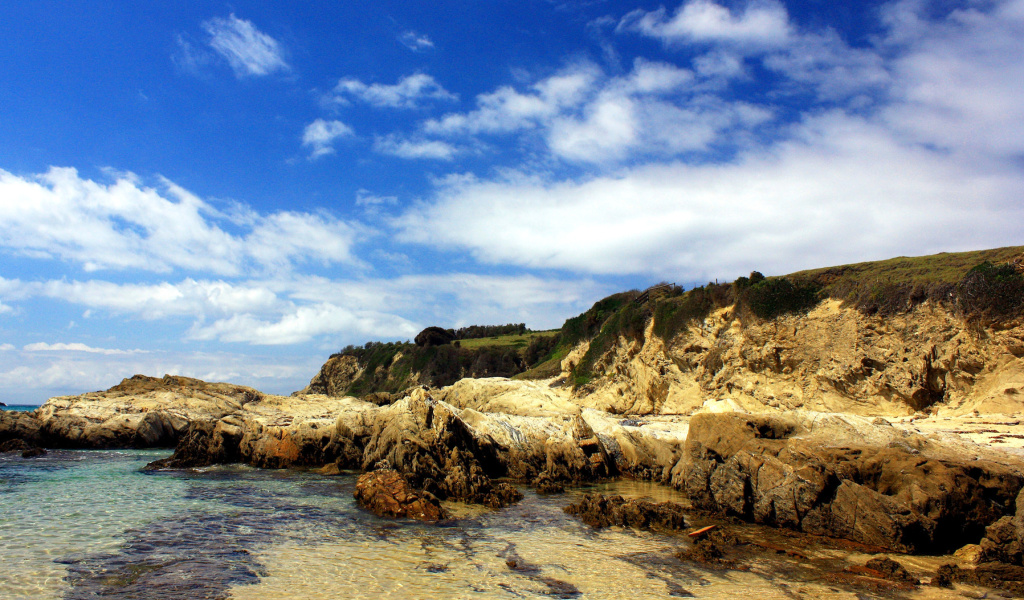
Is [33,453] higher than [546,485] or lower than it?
higher

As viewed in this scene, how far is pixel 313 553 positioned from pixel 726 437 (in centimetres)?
970

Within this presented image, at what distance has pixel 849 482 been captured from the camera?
9844mm

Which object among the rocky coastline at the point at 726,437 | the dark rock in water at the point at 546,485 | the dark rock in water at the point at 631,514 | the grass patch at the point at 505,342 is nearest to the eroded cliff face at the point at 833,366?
the rocky coastline at the point at 726,437

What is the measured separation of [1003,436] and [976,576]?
6.68 metres

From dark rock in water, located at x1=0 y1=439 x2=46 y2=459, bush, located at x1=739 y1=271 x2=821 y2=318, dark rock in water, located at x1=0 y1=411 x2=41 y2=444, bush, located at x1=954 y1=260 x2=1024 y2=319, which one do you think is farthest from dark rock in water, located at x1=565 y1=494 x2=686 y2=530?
dark rock in water, located at x1=0 y1=411 x2=41 y2=444

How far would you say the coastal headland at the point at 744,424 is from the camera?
30.7 feet

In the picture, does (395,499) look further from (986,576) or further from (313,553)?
Result: (986,576)

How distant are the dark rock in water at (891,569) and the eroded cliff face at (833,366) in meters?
9.66

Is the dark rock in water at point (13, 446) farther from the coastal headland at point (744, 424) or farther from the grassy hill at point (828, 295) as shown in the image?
the grassy hill at point (828, 295)

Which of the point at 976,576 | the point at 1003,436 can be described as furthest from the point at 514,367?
the point at 976,576

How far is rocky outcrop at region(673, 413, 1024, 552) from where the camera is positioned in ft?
29.3

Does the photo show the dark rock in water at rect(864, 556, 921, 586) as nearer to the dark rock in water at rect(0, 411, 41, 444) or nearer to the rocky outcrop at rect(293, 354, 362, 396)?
the dark rock in water at rect(0, 411, 41, 444)

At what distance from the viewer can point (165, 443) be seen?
2647 centimetres

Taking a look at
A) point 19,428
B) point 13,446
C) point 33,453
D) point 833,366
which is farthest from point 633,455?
point 19,428
